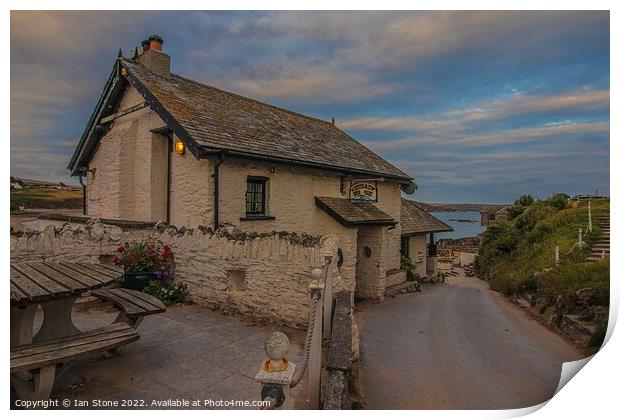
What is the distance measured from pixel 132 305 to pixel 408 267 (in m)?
11.4

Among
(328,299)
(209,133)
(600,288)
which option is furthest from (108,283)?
(600,288)

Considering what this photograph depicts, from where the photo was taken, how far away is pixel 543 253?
12.1 meters

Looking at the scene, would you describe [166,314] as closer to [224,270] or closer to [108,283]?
[224,270]

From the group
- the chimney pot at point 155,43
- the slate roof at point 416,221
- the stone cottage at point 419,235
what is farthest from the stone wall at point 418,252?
the chimney pot at point 155,43

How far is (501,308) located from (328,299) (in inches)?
255

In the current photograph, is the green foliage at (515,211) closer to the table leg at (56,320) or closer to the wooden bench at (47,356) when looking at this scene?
the wooden bench at (47,356)

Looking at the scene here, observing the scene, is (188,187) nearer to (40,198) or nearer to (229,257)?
(229,257)

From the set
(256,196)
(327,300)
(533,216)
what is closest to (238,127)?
(256,196)

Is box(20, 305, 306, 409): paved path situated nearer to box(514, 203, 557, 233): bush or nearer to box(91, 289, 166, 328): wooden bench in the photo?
box(91, 289, 166, 328): wooden bench

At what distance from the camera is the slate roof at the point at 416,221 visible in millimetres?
14844

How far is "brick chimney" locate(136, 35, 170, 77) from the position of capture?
9953mm

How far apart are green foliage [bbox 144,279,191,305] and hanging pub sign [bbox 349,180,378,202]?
5.91 m

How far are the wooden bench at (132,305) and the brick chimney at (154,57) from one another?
24.0ft

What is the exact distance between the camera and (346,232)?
943cm
